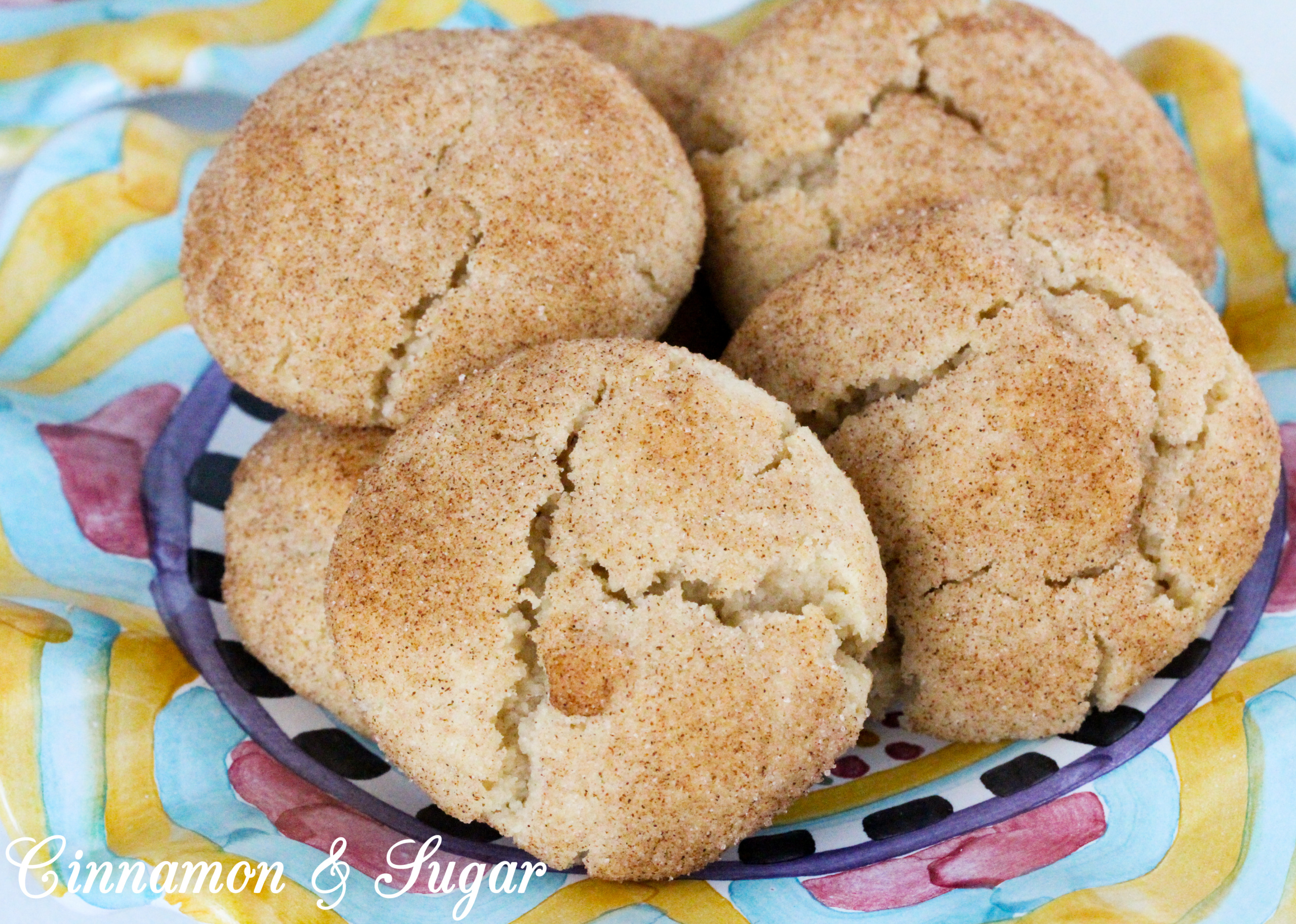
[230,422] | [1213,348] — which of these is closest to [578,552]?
[1213,348]

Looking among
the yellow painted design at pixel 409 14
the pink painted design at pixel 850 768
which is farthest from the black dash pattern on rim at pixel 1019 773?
the yellow painted design at pixel 409 14

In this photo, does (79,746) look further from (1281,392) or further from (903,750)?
(1281,392)

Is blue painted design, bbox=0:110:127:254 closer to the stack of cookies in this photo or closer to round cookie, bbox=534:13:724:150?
the stack of cookies

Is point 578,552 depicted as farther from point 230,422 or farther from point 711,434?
point 230,422

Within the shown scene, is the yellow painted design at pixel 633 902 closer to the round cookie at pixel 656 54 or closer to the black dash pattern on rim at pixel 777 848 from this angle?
the black dash pattern on rim at pixel 777 848

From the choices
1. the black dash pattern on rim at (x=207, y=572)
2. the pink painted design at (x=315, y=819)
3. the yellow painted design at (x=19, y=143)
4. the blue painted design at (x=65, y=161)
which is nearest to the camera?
the pink painted design at (x=315, y=819)

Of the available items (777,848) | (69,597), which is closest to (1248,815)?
(777,848)
